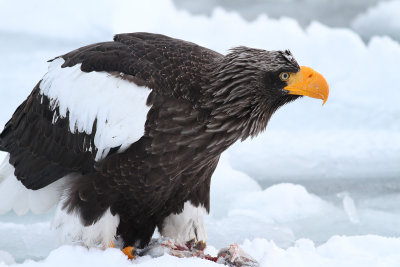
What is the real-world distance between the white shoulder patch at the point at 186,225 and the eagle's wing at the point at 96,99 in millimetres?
976

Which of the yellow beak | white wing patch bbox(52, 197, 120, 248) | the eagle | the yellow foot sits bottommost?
the yellow foot

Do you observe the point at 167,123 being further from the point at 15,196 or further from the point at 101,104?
the point at 15,196

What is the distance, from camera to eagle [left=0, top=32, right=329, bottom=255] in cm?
460

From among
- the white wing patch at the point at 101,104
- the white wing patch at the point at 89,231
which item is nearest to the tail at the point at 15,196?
the white wing patch at the point at 89,231

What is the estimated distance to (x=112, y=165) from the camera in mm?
4645

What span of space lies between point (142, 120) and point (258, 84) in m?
0.91

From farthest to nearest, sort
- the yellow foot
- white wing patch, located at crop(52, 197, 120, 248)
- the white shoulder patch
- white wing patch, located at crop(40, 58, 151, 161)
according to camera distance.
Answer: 1. the white shoulder patch
2. the yellow foot
3. white wing patch, located at crop(52, 197, 120, 248)
4. white wing patch, located at crop(40, 58, 151, 161)

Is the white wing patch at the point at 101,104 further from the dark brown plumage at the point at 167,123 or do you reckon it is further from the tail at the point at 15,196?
the tail at the point at 15,196

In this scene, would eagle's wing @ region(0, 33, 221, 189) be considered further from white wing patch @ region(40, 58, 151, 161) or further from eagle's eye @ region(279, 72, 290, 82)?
eagle's eye @ region(279, 72, 290, 82)

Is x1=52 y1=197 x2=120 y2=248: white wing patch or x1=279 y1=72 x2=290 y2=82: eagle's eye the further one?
x1=52 y1=197 x2=120 y2=248: white wing patch

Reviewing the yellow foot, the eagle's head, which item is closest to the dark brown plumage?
the eagle's head

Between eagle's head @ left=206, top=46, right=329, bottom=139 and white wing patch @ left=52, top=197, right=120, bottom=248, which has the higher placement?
eagle's head @ left=206, top=46, right=329, bottom=139

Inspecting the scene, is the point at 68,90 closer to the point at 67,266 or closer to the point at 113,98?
the point at 113,98

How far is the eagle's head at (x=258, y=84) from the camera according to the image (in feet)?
15.2
